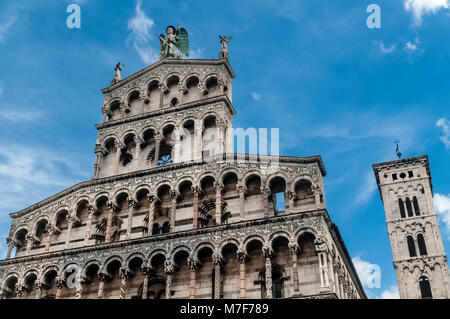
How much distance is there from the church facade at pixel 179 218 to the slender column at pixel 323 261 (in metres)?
0.04

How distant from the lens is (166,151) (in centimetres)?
3173

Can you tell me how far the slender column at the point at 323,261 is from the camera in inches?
899

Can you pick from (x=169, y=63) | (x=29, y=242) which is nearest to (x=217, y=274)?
(x=29, y=242)

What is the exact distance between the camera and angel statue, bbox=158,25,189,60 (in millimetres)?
36750

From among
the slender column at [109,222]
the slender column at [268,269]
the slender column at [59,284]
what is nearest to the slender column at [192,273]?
the slender column at [268,269]

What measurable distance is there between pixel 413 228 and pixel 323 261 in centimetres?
3134

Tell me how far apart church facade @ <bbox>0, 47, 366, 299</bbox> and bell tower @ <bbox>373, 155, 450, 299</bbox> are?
17.1 m

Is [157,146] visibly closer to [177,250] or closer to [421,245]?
[177,250]

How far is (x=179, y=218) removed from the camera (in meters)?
27.8

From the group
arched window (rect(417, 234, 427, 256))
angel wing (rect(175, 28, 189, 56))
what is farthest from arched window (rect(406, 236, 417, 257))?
angel wing (rect(175, 28, 189, 56))

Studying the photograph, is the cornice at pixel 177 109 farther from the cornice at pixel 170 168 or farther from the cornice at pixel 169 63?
the cornice at pixel 170 168
